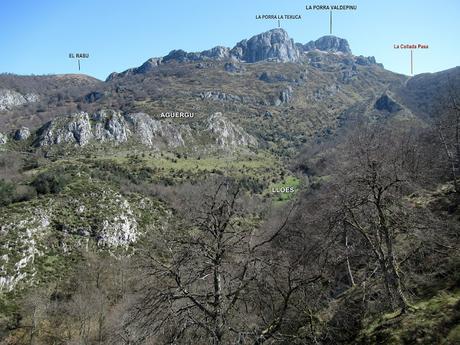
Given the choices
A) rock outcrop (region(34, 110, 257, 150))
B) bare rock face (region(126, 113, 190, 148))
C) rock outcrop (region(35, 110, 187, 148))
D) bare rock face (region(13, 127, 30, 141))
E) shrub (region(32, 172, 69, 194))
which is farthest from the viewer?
bare rock face (region(126, 113, 190, 148))

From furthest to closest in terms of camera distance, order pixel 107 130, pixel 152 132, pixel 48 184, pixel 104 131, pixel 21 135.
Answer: pixel 152 132 < pixel 21 135 < pixel 107 130 < pixel 104 131 < pixel 48 184

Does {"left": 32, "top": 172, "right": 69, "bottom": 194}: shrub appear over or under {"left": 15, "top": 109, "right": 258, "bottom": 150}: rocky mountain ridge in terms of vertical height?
under

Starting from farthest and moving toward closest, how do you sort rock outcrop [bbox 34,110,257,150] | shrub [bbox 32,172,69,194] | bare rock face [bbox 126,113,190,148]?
bare rock face [bbox 126,113,190,148]
rock outcrop [bbox 34,110,257,150]
shrub [bbox 32,172,69,194]

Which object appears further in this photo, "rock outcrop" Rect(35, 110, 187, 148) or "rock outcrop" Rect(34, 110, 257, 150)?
"rock outcrop" Rect(35, 110, 187, 148)

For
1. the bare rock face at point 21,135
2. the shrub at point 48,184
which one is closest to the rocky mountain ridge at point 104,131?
the bare rock face at point 21,135

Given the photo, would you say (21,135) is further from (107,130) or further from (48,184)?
(48,184)

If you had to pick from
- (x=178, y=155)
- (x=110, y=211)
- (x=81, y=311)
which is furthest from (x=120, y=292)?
(x=178, y=155)

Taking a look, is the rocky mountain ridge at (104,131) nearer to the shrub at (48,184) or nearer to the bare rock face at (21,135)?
the bare rock face at (21,135)

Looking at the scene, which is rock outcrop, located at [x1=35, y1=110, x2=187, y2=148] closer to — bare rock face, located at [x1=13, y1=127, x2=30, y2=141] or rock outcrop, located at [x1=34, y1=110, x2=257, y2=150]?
rock outcrop, located at [x1=34, y1=110, x2=257, y2=150]

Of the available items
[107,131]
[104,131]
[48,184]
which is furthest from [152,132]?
[48,184]

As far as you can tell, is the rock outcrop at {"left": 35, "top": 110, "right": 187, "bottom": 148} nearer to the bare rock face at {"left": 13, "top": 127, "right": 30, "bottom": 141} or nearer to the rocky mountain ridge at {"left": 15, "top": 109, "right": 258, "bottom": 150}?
the rocky mountain ridge at {"left": 15, "top": 109, "right": 258, "bottom": 150}

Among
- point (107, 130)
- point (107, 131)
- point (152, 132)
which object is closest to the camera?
point (107, 131)

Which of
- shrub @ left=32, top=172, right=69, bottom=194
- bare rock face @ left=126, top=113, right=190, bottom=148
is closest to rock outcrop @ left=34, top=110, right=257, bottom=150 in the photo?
bare rock face @ left=126, top=113, right=190, bottom=148

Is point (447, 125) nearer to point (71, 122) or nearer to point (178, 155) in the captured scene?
point (178, 155)
